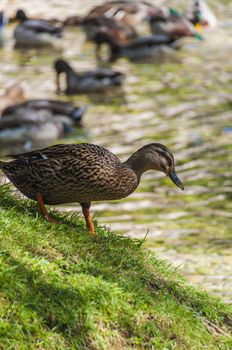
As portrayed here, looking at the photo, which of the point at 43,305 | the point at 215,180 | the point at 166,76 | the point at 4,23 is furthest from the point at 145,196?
the point at 4,23

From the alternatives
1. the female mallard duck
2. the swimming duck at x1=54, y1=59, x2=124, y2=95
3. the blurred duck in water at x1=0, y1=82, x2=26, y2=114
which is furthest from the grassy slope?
the swimming duck at x1=54, y1=59, x2=124, y2=95

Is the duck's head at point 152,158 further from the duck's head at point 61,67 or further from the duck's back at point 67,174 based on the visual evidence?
the duck's head at point 61,67

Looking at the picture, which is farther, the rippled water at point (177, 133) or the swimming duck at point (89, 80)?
the swimming duck at point (89, 80)

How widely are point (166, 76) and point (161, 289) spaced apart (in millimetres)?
16912

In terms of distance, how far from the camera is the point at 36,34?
28.3 m

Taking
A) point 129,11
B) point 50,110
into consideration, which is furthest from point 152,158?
point 129,11

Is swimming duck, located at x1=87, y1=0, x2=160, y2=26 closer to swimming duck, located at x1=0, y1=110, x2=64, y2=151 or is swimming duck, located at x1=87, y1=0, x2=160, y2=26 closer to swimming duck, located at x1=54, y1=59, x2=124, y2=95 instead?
swimming duck, located at x1=54, y1=59, x2=124, y2=95

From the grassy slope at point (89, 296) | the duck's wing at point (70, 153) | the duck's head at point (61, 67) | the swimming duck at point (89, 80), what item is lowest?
the swimming duck at point (89, 80)

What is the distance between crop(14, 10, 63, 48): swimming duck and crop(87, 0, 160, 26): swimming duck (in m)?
3.99

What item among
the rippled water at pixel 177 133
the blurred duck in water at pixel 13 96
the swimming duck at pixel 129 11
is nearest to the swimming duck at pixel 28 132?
the rippled water at pixel 177 133

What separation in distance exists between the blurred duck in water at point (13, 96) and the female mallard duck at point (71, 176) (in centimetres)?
1269

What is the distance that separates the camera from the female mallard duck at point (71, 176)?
7094 mm

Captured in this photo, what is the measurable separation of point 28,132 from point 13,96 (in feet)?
5.50

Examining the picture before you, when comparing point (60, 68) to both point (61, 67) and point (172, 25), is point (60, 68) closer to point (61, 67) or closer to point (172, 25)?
point (61, 67)
